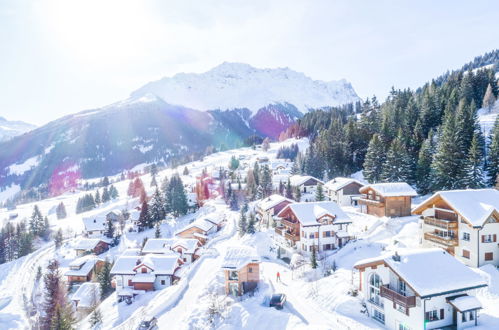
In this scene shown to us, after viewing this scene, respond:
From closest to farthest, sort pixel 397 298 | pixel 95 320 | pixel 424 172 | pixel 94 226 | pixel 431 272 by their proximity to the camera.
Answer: pixel 397 298 → pixel 431 272 → pixel 95 320 → pixel 424 172 → pixel 94 226

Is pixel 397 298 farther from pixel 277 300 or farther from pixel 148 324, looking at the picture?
pixel 148 324

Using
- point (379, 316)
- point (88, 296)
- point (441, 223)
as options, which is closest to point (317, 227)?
point (441, 223)

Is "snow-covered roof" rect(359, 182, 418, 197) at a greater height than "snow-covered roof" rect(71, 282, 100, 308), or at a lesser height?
greater

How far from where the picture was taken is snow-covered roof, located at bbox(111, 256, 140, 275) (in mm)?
48094

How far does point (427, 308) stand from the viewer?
77.2 feet

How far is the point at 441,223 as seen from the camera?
1372 inches

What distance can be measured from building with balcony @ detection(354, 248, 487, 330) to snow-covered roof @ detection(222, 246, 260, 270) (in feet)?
40.8

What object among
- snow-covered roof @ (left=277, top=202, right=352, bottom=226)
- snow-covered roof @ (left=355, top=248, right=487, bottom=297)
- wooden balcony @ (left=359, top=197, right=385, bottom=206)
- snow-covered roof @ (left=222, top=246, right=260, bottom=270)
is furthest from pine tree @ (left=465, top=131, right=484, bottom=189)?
snow-covered roof @ (left=222, top=246, right=260, bottom=270)

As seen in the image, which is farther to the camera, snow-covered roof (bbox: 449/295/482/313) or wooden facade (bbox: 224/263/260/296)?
wooden facade (bbox: 224/263/260/296)

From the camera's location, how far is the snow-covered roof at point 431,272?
23719 mm

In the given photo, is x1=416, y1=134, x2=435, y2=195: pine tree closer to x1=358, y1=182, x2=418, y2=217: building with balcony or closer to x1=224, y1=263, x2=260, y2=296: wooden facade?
x1=358, y1=182, x2=418, y2=217: building with balcony

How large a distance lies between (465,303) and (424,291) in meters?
2.99

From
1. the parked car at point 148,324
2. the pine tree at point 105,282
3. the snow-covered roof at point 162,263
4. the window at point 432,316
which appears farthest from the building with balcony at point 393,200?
the pine tree at point 105,282

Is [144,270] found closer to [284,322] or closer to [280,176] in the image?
[284,322]
